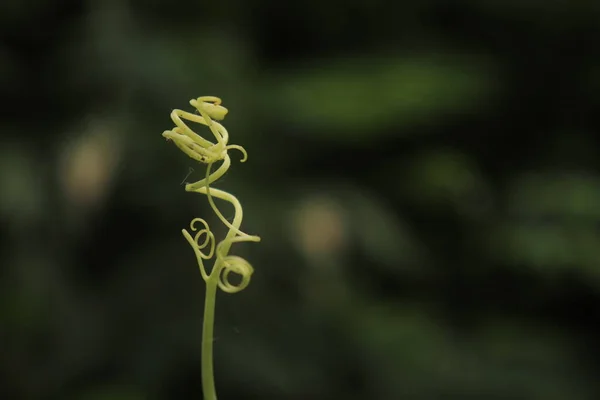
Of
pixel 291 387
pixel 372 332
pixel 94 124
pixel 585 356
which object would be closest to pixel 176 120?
pixel 291 387

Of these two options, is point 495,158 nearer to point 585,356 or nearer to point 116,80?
point 585,356

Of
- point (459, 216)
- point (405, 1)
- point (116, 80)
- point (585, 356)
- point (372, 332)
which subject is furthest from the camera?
point (405, 1)

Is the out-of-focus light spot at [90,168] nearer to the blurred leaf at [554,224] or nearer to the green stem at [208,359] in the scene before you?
the blurred leaf at [554,224]

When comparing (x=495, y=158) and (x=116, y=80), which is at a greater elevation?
(x=495, y=158)

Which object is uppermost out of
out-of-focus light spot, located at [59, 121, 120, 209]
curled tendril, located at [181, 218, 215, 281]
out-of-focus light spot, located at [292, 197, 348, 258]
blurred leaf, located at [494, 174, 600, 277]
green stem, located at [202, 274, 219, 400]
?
blurred leaf, located at [494, 174, 600, 277]

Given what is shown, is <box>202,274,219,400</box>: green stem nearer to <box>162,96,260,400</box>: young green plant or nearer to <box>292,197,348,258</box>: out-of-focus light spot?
<box>162,96,260,400</box>: young green plant

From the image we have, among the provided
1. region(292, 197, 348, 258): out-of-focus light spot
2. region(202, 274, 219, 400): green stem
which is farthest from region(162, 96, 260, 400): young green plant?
region(292, 197, 348, 258): out-of-focus light spot

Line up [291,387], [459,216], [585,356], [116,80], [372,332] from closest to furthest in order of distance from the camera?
[291,387]
[116,80]
[372,332]
[585,356]
[459,216]

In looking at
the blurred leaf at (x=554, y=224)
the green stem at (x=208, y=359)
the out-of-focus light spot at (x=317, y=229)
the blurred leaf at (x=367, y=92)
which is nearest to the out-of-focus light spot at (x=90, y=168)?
the out-of-focus light spot at (x=317, y=229)
